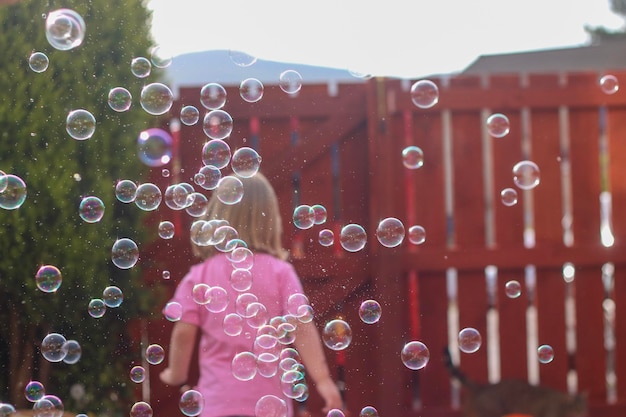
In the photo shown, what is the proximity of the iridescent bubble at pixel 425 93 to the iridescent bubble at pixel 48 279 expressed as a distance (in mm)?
1180

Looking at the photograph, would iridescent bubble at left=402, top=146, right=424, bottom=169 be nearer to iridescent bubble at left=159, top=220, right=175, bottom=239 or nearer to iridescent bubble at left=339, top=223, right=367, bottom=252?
iridescent bubble at left=339, top=223, right=367, bottom=252

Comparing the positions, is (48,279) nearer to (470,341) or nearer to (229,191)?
(229,191)

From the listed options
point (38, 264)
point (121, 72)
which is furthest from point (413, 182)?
point (38, 264)

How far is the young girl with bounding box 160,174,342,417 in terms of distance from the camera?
189cm

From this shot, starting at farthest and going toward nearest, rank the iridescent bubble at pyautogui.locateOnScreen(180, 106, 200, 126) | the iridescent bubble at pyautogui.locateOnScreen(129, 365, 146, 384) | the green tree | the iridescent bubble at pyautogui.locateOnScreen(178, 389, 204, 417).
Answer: the iridescent bubble at pyautogui.locateOnScreen(180, 106, 200, 126) < the iridescent bubble at pyautogui.locateOnScreen(129, 365, 146, 384) < the green tree < the iridescent bubble at pyautogui.locateOnScreen(178, 389, 204, 417)

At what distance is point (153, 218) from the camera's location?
2.67m

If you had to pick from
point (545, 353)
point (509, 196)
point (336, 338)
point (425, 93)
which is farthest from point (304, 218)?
point (545, 353)

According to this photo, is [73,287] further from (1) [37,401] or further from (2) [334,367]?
(2) [334,367]

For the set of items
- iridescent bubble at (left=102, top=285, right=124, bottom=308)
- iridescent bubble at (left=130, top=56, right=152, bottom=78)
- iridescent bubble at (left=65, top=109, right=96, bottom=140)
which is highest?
iridescent bubble at (left=130, top=56, right=152, bottom=78)

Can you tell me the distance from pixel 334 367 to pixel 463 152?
863 millimetres

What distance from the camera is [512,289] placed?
2770mm

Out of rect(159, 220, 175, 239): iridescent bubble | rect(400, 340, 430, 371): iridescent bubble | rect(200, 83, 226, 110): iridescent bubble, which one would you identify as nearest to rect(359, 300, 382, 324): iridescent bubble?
rect(400, 340, 430, 371): iridescent bubble

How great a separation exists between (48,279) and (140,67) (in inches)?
26.2

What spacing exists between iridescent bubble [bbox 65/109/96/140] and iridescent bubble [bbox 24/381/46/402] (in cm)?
73
